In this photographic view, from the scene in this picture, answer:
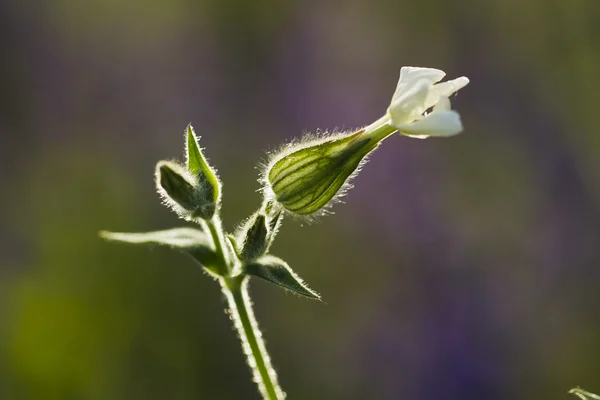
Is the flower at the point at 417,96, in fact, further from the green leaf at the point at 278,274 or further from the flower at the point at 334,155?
the green leaf at the point at 278,274

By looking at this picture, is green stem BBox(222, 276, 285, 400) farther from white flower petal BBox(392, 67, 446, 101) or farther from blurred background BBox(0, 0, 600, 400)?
blurred background BBox(0, 0, 600, 400)

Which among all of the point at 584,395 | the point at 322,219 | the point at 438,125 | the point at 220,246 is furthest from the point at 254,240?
the point at 322,219

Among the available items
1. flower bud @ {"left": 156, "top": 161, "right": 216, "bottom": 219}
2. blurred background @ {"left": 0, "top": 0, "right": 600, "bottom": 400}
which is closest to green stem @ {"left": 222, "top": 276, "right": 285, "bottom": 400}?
flower bud @ {"left": 156, "top": 161, "right": 216, "bottom": 219}

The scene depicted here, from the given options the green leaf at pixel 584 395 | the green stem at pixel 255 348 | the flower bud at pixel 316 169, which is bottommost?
the green leaf at pixel 584 395

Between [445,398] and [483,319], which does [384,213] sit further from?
[445,398]

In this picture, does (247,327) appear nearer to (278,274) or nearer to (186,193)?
(278,274)

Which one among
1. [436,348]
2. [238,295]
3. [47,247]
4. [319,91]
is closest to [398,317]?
[436,348]

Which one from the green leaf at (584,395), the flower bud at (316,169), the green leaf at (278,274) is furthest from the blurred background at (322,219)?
the green leaf at (584,395)
